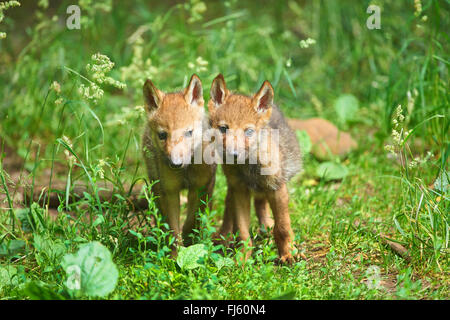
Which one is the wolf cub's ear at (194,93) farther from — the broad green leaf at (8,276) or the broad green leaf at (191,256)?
the broad green leaf at (8,276)

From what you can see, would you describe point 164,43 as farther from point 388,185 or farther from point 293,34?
point 388,185

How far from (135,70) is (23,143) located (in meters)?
1.78

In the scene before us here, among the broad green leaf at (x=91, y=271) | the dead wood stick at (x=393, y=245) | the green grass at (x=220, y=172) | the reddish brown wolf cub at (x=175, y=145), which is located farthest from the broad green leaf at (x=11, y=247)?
the dead wood stick at (x=393, y=245)

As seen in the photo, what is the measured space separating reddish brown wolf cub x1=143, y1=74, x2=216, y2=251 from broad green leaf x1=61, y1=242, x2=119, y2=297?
971 millimetres

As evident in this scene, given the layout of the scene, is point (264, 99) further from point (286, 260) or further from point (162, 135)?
point (286, 260)

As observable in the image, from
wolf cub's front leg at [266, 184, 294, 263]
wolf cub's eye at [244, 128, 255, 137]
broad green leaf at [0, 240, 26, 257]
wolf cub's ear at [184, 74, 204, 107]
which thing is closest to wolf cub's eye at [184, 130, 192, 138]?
wolf cub's ear at [184, 74, 204, 107]

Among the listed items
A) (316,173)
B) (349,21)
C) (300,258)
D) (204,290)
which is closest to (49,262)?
(204,290)

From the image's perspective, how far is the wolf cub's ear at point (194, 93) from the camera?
4289 mm

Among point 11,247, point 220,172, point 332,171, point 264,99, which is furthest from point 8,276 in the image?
point 332,171

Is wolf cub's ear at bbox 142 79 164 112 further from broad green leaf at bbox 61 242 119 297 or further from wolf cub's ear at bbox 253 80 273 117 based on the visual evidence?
broad green leaf at bbox 61 242 119 297

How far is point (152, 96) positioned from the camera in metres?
4.33

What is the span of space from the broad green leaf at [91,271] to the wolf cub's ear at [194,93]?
154cm

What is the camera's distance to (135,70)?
567 centimetres

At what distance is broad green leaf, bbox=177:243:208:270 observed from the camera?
360 centimetres
